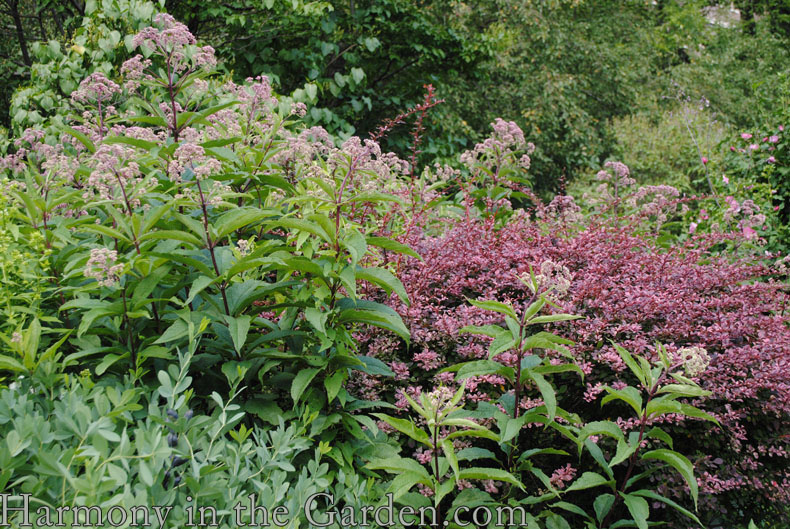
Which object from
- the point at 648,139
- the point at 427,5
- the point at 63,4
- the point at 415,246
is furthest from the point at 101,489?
the point at 648,139

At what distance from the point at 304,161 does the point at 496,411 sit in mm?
1515

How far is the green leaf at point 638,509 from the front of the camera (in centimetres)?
190

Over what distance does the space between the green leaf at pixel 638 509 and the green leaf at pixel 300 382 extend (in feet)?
3.76

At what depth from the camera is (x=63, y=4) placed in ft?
22.7

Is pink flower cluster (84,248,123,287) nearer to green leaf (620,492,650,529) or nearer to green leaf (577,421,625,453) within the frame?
green leaf (577,421,625,453)

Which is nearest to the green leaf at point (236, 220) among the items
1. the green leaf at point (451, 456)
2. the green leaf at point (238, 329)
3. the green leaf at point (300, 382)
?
the green leaf at point (238, 329)

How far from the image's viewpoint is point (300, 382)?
6.61 feet

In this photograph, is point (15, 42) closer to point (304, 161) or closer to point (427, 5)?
point (427, 5)

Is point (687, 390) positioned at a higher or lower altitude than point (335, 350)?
lower

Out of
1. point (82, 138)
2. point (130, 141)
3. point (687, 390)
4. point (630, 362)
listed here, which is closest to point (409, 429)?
point (630, 362)

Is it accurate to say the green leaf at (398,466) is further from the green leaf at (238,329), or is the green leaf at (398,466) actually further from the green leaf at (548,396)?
the green leaf at (238,329)

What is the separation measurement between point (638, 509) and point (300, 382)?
4.00ft

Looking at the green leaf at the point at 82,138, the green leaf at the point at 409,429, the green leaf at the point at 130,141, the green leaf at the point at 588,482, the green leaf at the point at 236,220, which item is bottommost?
the green leaf at the point at 588,482

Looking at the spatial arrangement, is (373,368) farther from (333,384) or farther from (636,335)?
(636,335)
